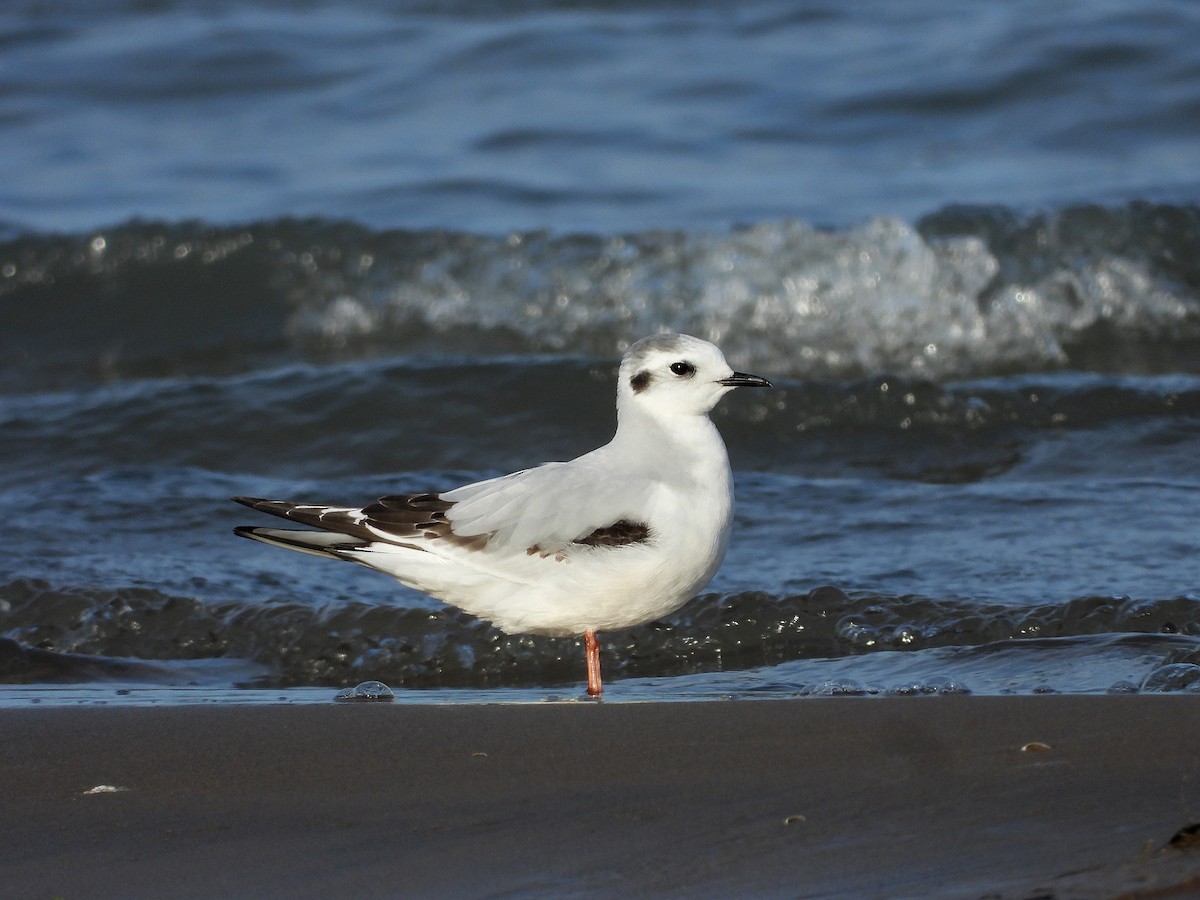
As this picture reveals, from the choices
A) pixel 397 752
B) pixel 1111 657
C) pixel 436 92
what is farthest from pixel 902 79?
pixel 397 752

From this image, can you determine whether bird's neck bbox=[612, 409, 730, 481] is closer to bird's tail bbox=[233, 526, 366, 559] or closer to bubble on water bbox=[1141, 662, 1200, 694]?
bird's tail bbox=[233, 526, 366, 559]

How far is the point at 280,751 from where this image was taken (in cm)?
391

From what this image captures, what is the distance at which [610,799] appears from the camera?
3.47m

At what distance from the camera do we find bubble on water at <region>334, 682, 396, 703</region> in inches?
185

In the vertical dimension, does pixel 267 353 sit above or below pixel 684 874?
above

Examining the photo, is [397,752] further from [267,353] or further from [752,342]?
[267,353]

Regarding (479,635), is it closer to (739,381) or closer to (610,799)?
(739,381)

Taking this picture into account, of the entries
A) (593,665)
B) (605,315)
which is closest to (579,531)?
(593,665)

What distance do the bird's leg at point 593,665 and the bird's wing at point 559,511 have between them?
1.08 feet

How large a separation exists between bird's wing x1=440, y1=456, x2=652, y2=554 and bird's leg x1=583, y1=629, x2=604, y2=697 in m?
0.33

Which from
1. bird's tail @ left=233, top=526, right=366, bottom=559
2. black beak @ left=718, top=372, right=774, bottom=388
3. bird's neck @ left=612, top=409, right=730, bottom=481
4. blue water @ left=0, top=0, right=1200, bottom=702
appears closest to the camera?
bird's tail @ left=233, top=526, right=366, bottom=559

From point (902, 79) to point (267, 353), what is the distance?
20.8 feet

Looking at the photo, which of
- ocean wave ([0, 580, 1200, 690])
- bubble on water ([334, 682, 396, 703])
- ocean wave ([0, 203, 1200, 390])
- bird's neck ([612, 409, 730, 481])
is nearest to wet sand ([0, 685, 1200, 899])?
bubble on water ([334, 682, 396, 703])

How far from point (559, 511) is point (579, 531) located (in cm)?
9
